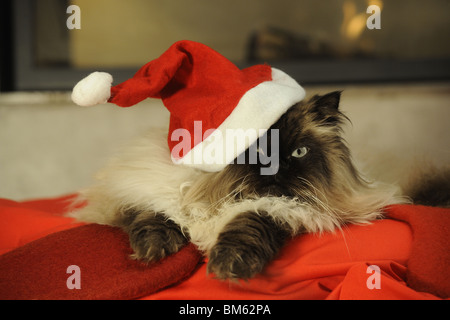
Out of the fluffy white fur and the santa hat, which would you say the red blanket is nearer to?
the fluffy white fur

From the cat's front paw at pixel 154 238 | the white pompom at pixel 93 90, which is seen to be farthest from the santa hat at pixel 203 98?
the cat's front paw at pixel 154 238

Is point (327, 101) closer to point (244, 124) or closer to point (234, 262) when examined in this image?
point (244, 124)

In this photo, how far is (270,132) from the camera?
2.98 ft

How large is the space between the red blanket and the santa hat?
238 millimetres

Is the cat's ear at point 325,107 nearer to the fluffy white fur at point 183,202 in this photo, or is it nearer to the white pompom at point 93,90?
the fluffy white fur at point 183,202

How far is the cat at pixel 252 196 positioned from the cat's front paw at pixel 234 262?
0.02 meters

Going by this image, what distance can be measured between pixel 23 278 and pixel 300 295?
1.83 feet

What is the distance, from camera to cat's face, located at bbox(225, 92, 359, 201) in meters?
0.89

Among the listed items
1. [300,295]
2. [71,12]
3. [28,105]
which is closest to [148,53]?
[71,12]

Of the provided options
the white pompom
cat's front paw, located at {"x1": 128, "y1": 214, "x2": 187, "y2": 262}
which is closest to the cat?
cat's front paw, located at {"x1": 128, "y1": 214, "x2": 187, "y2": 262}

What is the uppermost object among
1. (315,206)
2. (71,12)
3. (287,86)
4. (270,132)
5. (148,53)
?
(71,12)

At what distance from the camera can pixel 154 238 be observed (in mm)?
808
